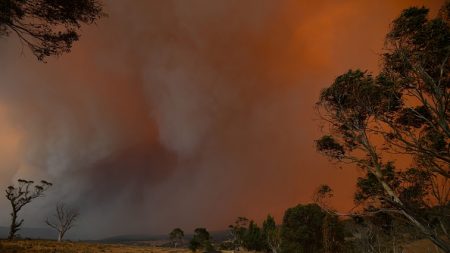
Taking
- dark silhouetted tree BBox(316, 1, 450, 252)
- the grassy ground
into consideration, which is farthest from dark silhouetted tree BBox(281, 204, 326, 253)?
dark silhouetted tree BBox(316, 1, 450, 252)

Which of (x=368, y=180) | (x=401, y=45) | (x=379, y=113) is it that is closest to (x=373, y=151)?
(x=379, y=113)

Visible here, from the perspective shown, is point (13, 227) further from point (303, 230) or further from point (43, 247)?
point (303, 230)

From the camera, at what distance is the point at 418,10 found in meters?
12.3

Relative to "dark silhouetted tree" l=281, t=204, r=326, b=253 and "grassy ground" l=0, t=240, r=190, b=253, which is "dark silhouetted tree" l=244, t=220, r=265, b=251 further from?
"grassy ground" l=0, t=240, r=190, b=253

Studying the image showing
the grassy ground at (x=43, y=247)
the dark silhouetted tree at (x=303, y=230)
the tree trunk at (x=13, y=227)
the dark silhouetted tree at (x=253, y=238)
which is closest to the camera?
the grassy ground at (x=43, y=247)

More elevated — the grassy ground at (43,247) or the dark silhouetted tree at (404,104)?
the dark silhouetted tree at (404,104)

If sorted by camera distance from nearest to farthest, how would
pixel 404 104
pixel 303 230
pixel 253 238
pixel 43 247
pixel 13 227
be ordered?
pixel 404 104 < pixel 43 247 < pixel 13 227 < pixel 303 230 < pixel 253 238

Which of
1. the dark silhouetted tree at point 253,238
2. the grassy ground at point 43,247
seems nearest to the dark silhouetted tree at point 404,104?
the grassy ground at point 43,247

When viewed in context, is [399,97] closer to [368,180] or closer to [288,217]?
[368,180]

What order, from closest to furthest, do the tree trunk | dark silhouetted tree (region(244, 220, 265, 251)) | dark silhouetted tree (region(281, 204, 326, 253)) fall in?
the tree trunk → dark silhouetted tree (region(281, 204, 326, 253)) → dark silhouetted tree (region(244, 220, 265, 251))

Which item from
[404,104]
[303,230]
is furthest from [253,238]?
[404,104]

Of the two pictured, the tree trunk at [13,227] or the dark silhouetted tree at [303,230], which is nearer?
the tree trunk at [13,227]

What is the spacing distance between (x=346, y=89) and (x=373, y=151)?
12.5ft

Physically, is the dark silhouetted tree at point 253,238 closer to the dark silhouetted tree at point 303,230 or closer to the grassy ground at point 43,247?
the dark silhouetted tree at point 303,230
